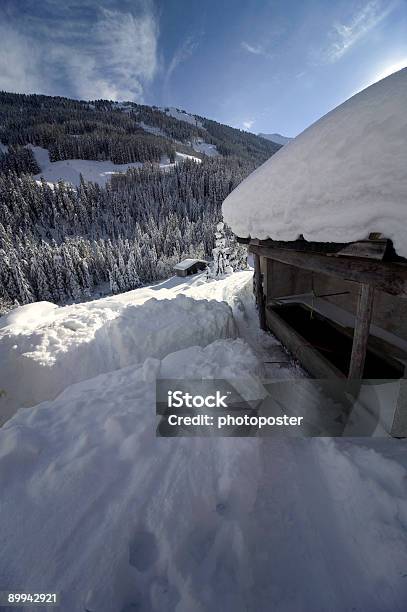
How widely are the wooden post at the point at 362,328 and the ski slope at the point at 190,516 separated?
1.04 meters

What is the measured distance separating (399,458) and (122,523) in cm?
283

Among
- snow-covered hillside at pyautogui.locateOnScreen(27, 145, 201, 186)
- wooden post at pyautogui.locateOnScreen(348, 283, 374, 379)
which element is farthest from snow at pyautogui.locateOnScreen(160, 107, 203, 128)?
wooden post at pyautogui.locateOnScreen(348, 283, 374, 379)

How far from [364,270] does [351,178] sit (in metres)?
Result: 1.07

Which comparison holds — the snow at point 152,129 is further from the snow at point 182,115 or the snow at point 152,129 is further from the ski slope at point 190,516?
the ski slope at point 190,516

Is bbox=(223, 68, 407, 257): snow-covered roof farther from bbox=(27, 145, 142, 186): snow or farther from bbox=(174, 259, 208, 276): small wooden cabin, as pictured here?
bbox=(27, 145, 142, 186): snow

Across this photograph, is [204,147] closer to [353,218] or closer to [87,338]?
[87,338]

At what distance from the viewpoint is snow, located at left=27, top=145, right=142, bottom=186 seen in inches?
3676

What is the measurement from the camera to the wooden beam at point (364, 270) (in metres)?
2.44

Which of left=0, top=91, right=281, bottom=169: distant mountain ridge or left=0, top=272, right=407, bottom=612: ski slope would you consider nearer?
left=0, top=272, right=407, bottom=612: ski slope

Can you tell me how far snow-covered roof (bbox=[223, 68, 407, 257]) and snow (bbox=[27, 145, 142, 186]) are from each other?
108 meters

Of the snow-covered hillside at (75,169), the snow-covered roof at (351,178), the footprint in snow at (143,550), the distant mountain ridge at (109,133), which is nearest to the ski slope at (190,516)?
the footprint in snow at (143,550)

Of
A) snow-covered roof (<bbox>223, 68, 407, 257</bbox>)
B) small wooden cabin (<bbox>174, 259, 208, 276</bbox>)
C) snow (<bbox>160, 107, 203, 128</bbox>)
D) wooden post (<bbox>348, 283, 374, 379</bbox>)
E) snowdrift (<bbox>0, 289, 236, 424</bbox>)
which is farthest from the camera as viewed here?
snow (<bbox>160, 107, 203, 128</bbox>)

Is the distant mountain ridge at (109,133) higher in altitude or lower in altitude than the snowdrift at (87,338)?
higher

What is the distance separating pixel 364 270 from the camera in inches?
109
